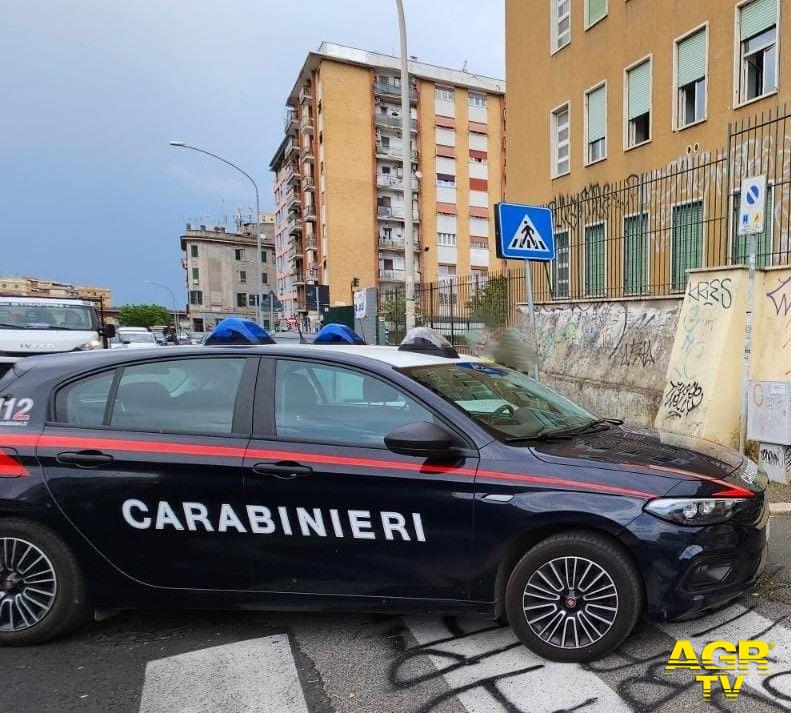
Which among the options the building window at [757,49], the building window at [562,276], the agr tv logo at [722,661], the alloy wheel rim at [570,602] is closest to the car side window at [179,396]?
the alloy wheel rim at [570,602]

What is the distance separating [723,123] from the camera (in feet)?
38.8

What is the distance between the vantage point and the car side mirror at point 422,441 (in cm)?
268

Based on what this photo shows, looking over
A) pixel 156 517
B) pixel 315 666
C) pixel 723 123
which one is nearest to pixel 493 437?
pixel 315 666

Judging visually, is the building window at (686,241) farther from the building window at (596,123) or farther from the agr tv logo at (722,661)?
the agr tv logo at (722,661)

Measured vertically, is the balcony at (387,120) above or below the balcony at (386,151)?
above

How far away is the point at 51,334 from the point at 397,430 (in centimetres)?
1090

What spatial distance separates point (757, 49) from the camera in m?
11.2

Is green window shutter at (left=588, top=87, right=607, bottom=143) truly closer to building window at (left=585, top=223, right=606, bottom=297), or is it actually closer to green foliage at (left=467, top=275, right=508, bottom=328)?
green foliage at (left=467, top=275, right=508, bottom=328)

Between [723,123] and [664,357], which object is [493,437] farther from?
[723,123]

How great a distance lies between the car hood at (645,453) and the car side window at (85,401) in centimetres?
229

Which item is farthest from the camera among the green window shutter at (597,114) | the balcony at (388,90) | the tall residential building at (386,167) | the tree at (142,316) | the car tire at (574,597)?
the tree at (142,316)

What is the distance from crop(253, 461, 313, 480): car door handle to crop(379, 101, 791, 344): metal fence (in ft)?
20.5

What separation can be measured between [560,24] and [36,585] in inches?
714

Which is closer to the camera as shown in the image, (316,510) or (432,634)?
(316,510)
